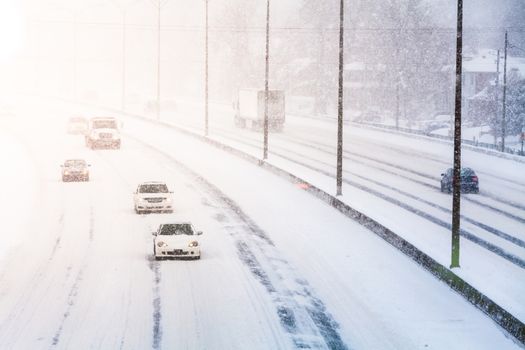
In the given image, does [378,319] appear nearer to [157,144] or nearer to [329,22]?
[157,144]

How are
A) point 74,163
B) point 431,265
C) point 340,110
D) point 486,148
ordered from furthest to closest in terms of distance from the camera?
point 486,148, point 74,163, point 340,110, point 431,265

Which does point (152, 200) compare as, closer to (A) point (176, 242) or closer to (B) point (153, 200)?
(B) point (153, 200)

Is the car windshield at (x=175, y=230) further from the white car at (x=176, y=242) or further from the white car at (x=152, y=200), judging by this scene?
the white car at (x=152, y=200)

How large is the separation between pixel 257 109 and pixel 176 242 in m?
48.9

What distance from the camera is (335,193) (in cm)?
4278

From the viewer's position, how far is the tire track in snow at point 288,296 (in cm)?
2014

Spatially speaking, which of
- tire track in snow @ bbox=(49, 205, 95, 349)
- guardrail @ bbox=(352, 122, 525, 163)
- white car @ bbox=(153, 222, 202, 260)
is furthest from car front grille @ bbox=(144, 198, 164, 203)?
guardrail @ bbox=(352, 122, 525, 163)

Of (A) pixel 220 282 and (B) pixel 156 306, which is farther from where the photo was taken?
(A) pixel 220 282

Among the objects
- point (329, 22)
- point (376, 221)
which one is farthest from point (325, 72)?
point (376, 221)

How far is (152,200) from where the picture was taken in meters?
37.4

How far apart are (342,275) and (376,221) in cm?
684

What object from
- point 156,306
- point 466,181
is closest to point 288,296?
point 156,306

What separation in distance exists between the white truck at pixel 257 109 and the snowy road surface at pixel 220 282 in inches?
1169

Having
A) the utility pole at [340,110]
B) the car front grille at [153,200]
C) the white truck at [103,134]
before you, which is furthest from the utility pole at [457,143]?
the white truck at [103,134]
